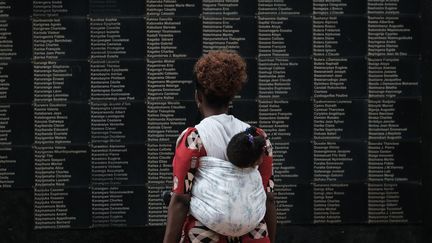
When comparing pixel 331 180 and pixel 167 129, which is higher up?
pixel 167 129

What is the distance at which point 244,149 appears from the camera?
12.3 ft

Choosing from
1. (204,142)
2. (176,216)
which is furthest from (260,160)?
(176,216)

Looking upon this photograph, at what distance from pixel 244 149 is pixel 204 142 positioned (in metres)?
0.20

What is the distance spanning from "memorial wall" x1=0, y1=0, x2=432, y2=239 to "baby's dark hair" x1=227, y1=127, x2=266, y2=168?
8.87 feet

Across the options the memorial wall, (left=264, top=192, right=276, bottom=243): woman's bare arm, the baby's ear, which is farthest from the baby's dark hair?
the memorial wall

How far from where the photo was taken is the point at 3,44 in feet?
21.2

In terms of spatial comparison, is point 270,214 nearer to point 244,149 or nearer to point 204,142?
point 244,149

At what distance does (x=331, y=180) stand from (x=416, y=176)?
0.75 m

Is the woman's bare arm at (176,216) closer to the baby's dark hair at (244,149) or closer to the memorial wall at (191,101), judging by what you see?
the baby's dark hair at (244,149)

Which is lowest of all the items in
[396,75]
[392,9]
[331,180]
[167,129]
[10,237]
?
[10,237]

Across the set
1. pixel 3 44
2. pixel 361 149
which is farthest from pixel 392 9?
pixel 3 44

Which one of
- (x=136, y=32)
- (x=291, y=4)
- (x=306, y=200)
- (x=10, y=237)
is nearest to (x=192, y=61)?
(x=136, y=32)

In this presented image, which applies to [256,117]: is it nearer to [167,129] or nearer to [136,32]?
[167,129]

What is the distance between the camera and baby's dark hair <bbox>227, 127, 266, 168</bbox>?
3748mm
